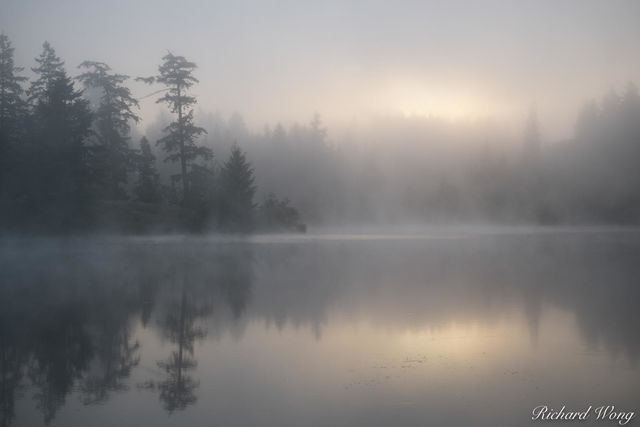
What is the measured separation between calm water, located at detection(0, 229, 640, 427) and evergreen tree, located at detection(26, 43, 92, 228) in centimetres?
1163

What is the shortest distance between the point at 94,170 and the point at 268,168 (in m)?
50.0

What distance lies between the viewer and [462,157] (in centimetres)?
9675

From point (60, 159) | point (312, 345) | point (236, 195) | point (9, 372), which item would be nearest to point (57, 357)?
point (9, 372)

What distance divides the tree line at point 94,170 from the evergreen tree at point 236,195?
9 cm

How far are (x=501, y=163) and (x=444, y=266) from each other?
216 feet

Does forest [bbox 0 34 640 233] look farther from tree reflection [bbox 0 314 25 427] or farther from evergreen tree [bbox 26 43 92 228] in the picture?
tree reflection [bbox 0 314 25 427]

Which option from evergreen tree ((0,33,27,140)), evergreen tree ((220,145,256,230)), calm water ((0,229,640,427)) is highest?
evergreen tree ((0,33,27,140))

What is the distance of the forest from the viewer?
37.5 meters

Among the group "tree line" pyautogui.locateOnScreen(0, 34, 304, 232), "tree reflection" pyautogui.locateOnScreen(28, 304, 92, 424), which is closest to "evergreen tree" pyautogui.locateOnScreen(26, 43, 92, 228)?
"tree line" pyautogui.locateOnScreen(0, 34, 304, 232)

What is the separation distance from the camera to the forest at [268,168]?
37469 mm

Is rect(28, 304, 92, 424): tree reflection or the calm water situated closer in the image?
the calm water

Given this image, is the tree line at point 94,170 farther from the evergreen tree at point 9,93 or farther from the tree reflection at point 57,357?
the tree reflection at point 57,357

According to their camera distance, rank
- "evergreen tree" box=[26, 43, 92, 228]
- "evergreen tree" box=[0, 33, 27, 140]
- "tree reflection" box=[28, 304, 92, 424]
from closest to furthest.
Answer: "tree reflection" box=[28, 304, 92, 424] < "evergreen tree" box=[26, 43, 92, 228] < "evergreen tree" box=[0, 33, 27, 140]

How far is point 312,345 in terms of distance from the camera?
1263 cm
